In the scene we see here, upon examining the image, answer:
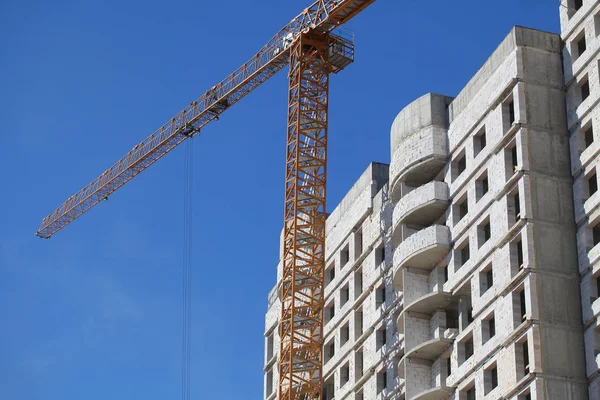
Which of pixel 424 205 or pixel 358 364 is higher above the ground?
pixel 424 205

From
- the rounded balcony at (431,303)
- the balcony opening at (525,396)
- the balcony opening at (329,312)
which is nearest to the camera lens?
the balcony opening at (525,396)

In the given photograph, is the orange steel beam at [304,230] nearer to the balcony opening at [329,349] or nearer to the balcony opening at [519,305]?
the balcony opening at [329,349]

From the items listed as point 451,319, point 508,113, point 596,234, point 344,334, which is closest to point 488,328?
point 451,319

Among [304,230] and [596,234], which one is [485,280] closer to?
[596,234]

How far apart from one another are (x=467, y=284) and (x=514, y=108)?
1144 cm

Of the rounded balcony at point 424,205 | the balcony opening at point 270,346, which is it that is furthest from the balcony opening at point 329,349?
the rounded balcony at point 424,205

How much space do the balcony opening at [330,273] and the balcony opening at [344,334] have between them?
551cm

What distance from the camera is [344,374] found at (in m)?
113

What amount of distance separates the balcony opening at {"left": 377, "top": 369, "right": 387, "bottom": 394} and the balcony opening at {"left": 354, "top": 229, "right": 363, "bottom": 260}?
11.4 meters

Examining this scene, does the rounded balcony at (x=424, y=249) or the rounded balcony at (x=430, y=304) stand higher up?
the rounded balcony at (x=424, y=249)

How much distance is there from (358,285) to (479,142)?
19323mm

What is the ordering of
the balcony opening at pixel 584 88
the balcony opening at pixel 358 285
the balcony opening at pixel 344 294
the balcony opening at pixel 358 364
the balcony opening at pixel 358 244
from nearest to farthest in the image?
the balcony opening at pixel 584 88
the balcony opening at pixel 358 364
the balcony opening at pixel 358 285
the balcony opening at pixel 358 244
the balcony opening at pixel 344 294

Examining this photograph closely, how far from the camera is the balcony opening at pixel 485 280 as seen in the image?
93.2 m

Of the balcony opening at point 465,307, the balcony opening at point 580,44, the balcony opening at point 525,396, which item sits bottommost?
the balcony opening at point 525,396
